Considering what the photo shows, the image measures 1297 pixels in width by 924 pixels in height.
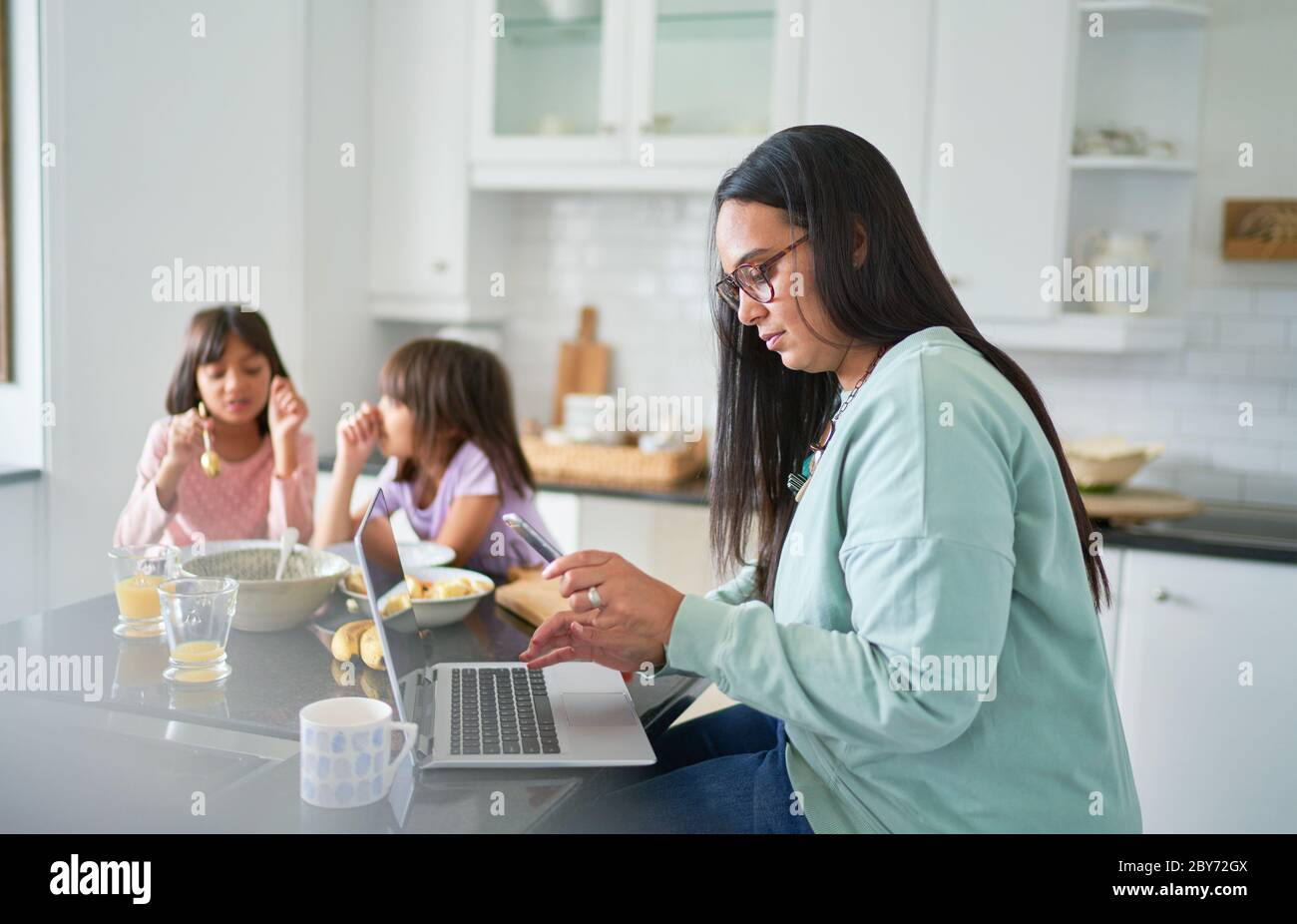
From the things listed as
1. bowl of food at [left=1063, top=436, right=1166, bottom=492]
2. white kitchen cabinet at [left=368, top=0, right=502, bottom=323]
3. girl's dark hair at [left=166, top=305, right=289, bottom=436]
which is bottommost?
bowl of food at [left=1063, top=436, right=1166, bottom=492]

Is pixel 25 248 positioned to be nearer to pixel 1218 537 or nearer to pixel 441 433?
pixel 441 433

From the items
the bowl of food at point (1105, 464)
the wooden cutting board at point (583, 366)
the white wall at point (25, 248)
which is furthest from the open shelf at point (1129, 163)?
the white wall at point (25, 248)

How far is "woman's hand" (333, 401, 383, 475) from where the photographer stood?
2.42m

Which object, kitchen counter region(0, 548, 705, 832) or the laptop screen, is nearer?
kitchen counter region(0, 548, 705, 832)

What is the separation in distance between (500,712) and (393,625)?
161mm

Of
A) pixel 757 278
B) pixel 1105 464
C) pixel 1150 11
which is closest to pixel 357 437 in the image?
pixel 757 278

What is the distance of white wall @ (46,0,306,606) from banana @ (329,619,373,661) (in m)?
1.54

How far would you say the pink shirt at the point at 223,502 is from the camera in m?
2.28

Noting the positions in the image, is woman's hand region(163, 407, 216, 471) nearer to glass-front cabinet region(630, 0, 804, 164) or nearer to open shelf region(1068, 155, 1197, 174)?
glass-front cabinet region(630, 0, 804, 164)

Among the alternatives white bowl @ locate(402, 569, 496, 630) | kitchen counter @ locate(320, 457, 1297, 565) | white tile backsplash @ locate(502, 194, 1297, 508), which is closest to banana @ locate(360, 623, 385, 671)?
white bowl @ locate(402, 569, 496, 630)

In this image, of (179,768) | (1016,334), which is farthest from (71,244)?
(1016,334)

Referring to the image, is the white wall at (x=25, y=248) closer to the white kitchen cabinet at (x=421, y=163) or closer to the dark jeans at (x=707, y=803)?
the white kitchen cabinet at (x=421, y=163)

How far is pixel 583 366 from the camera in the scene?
3857mm
